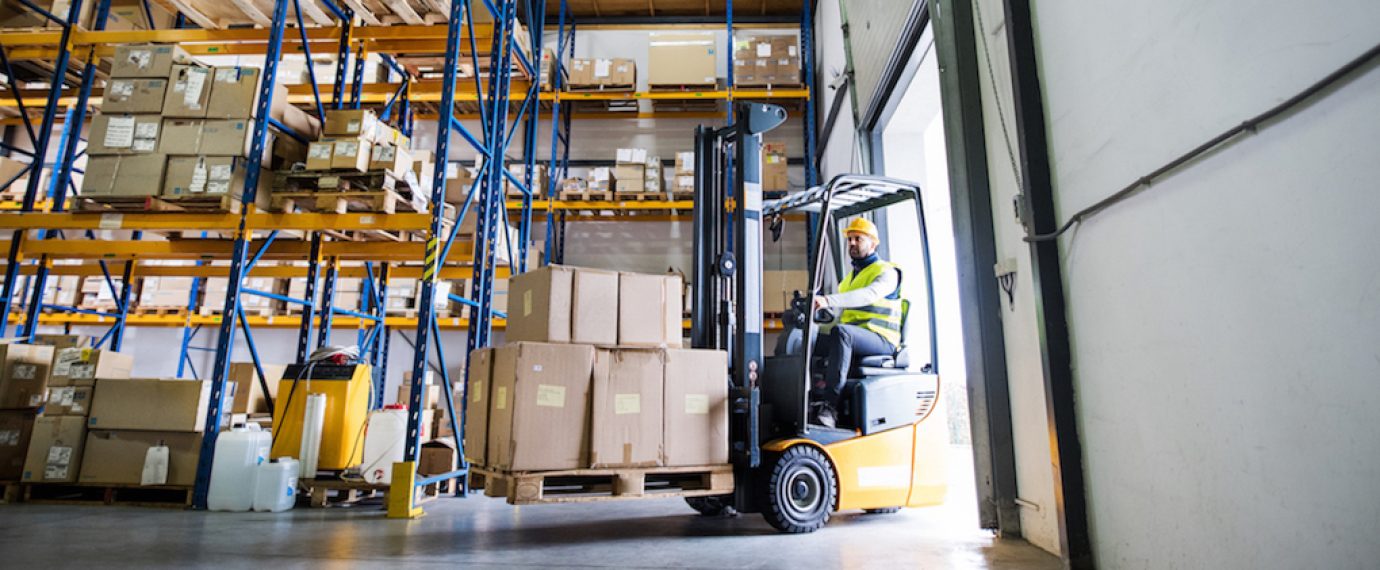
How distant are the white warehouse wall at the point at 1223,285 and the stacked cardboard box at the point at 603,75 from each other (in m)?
8.57

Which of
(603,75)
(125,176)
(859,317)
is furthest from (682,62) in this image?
(859,317)

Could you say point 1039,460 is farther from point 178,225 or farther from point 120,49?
point 120,49

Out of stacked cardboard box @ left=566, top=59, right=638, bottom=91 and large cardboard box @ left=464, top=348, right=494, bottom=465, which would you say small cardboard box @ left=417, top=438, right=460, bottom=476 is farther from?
stacked cardboard box @ left=566, top=59, right=638, bottom=91

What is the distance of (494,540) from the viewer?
3.81 m

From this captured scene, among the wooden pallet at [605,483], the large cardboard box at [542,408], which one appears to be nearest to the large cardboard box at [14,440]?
the wooden pallet at [605,483]

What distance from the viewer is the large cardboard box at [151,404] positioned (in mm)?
5387

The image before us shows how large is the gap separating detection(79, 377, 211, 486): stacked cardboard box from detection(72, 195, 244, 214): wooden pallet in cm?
148

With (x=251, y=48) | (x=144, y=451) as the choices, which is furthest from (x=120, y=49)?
(x=144, y=451)

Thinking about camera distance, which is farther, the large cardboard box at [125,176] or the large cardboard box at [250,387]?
the large cardboard box at [250,387]

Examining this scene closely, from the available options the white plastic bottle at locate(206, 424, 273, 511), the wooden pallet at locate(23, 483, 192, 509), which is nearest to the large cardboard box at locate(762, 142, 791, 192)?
the white plastic bottle at locate(206, 424, 273, 511)

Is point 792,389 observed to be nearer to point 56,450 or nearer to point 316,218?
point 316,218

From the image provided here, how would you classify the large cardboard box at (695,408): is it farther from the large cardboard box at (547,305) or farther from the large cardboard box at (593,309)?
the large cardboard box at (547,305)

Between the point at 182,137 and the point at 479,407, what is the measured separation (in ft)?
13.5

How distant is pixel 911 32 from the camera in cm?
558
